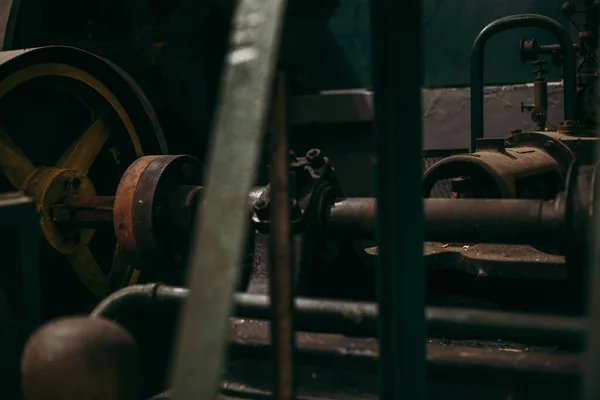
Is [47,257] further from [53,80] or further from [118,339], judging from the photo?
[118,339]

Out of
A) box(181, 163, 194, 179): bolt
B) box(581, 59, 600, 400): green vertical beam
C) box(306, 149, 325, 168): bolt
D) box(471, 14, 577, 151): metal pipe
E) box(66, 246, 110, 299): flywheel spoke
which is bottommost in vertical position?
box(66, 246, 110, 299): flywheel spoke

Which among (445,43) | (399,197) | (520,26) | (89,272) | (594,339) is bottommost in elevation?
(89,272)

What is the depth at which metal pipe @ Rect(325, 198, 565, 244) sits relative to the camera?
1.77 meters

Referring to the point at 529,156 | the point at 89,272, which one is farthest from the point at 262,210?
the point at 529,156

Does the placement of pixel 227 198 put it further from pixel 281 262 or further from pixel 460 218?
pixel 460 218

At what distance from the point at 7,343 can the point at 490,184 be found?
1.82 meters

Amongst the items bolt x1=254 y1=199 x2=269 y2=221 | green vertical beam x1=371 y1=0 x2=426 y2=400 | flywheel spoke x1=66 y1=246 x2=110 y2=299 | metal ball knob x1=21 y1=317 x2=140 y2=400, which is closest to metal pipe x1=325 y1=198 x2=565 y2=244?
bolt x1=254 y1=199 x2=269 y2=221

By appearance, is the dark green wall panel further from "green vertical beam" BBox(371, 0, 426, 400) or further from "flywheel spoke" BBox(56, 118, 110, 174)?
"green vertical beam" BBox(371, 0, 426, 400)

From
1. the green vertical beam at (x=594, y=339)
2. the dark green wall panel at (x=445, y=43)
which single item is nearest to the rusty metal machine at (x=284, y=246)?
the green vertical beam at (x=594, y=339)

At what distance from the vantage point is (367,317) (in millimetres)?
1602

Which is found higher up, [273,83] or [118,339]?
[273,83]

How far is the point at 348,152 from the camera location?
485 centimetres

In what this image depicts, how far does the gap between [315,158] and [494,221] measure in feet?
1.85

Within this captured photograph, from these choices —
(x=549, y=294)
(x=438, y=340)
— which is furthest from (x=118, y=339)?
(x=549, y=294)
